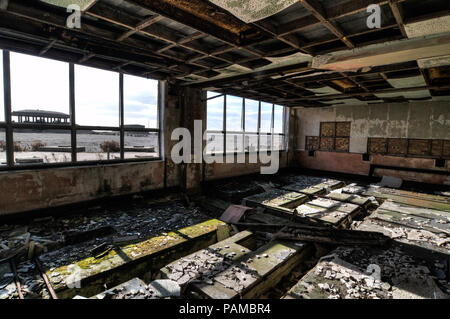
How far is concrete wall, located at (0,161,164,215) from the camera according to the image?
4.08m

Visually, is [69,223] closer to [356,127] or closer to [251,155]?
[251,155]

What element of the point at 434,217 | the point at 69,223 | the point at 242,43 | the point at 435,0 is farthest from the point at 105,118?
the point at 434,217

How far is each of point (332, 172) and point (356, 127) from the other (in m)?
2.20

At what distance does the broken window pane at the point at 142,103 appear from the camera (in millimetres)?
5582

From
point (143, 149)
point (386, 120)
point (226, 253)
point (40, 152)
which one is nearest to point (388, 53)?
point (226, 253)

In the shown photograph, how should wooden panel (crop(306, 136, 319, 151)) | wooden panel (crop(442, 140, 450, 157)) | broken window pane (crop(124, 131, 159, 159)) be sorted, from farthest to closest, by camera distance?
1. wooden panel (crop(306, 136, 319, 151))
2. wooden panel (crop(442, 140, 450, 157))
3. broken window pane (crop(124, 131, 159, 159))

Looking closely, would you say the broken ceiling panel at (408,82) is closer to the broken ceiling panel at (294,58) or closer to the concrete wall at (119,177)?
the broken ceiling panel at (294,58)

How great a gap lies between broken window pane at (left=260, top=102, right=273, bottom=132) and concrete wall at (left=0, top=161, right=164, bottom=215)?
16.9ft

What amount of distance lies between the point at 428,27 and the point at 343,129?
7690 millimetres

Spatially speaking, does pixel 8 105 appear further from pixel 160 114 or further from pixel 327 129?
pixel 327 129

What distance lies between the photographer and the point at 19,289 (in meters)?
2.55

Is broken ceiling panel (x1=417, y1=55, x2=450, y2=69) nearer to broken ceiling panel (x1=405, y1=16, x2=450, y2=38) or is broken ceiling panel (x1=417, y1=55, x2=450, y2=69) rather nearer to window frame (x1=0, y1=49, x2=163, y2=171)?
broken ceiling panel (x1=405, y1=16, x2=450, y2=38)

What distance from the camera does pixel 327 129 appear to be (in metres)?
10.5

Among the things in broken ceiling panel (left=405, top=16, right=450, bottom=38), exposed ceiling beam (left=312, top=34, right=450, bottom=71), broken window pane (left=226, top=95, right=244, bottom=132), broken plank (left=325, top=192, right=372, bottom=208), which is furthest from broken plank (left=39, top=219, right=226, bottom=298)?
broken window pane (left=226, top=95, right=244, bottom=132)
